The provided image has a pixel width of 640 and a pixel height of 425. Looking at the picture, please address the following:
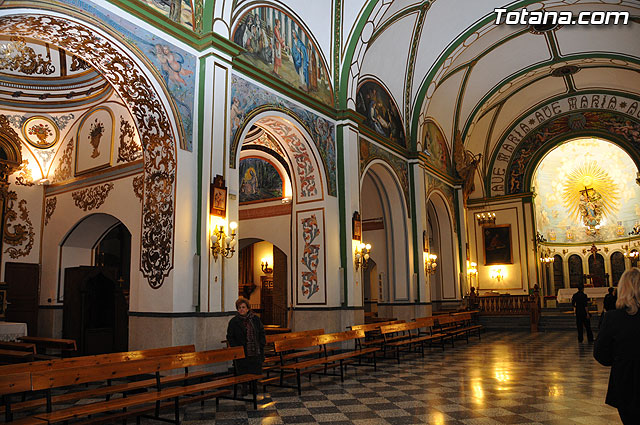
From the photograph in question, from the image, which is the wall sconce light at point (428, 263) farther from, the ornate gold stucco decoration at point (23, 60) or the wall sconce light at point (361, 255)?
the ornate gold stucco decoration at point (23, 60)

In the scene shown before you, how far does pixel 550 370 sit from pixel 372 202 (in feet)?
30.9

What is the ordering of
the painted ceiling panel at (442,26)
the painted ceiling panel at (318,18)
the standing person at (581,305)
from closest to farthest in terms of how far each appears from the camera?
1. the painted ceiling panel at (318,18)
2. the standing person at (581,305)
3. the painted ceiling panel at (442,26)

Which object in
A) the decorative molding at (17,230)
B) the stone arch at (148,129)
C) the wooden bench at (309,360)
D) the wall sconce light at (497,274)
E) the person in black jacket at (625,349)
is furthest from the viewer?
the wall sconce light at (497,274)

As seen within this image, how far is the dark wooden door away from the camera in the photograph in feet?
41.2

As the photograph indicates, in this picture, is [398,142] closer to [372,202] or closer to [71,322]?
[372,202]

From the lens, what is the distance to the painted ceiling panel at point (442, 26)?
14750mm

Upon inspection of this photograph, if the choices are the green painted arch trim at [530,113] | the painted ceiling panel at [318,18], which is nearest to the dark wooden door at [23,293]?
the painted ceiling panel at [318,18]

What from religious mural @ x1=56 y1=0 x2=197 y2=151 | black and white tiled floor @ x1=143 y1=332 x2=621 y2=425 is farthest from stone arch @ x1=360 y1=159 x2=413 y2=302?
religious mural @ x1=56 y1=0 x2=197 y2=151

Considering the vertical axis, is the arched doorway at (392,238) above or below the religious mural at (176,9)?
below

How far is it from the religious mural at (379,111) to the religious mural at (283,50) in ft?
5.75

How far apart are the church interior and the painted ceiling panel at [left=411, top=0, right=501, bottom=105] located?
0.07 metres

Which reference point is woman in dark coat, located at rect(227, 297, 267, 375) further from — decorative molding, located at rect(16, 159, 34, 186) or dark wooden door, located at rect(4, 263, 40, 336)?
decorative molding, located at rect(16, 159, 34, 186)

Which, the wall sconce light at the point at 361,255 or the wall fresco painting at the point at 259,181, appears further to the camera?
the wall fresco painting at the point at 259,181

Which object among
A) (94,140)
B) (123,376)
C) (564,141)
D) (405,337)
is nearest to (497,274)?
(564,141)
